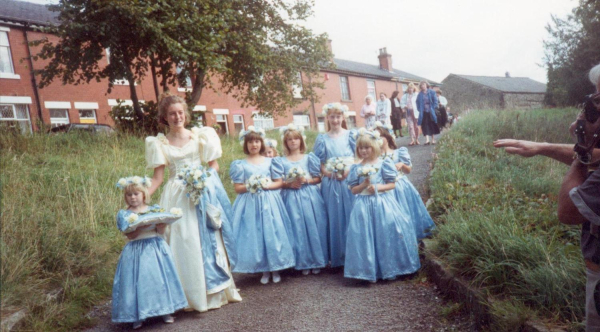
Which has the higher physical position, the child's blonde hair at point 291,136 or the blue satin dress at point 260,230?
the child's blonde hair at point 291,136

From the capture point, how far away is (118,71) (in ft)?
41.7

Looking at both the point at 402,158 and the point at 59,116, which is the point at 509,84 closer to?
the point at 59,116

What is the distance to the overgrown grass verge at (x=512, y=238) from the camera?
3.13 metres

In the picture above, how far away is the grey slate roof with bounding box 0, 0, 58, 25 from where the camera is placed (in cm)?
2001

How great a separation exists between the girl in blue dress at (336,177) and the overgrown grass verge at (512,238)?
1240 mm

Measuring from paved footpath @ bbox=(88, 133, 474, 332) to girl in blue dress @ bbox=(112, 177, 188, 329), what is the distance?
232mm

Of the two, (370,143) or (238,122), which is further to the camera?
(238,122)

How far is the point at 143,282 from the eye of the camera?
4441 mm

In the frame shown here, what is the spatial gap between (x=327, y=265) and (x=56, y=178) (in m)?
5.31

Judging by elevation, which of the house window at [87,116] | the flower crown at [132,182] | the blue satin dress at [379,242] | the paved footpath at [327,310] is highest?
the house window at [87,116]

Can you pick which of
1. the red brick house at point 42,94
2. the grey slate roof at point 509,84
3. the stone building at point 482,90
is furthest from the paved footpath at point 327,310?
the grey slate roof at point 509,84

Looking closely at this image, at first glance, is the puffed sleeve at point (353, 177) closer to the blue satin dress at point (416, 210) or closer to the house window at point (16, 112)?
the blue satin dress at point (416, 210)

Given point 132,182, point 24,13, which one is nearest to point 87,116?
point 24,13

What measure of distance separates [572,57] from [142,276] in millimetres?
32118
